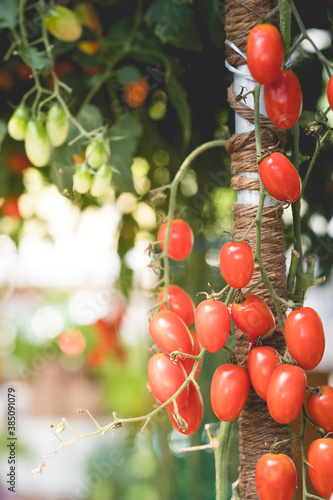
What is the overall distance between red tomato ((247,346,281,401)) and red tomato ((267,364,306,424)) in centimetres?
1

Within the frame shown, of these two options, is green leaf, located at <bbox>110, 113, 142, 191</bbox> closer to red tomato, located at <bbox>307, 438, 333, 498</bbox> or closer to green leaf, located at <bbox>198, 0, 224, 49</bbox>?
green leaf, located at <bbox>198, 0, 224, 49</bbox>

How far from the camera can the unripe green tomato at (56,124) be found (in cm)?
48

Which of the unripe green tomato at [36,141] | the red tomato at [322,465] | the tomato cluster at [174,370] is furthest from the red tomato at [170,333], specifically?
the unripe green tomato at [36,141]

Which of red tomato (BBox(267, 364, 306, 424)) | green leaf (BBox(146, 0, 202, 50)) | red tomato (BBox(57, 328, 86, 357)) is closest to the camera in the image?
red tomato (BBox(267, 364, 306, 424))

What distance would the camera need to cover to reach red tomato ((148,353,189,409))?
0.33 meters

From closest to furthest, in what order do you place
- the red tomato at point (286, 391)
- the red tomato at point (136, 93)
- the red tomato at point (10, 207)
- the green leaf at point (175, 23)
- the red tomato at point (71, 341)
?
the red tomato at point (286, 391) → the green leaf at point (175, 23) → the red tomato at point (136, 93) → the red tomato at point (10, 207) → the red tomato at point (71, 341)

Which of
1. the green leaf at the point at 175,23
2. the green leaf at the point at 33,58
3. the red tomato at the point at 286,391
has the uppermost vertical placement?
the green leaf at the point at 175,23

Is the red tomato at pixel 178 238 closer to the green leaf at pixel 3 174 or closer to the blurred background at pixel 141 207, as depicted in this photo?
the blurred background at pixel 141 207

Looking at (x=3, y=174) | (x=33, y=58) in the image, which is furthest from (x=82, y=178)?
(x=3, y=174)

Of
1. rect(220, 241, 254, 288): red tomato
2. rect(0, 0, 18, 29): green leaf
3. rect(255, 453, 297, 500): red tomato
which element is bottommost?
rect(255, 453, 297, 500): red tomato

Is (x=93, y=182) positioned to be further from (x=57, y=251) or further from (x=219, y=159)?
(x=57, y=251)

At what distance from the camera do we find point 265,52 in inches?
11.8

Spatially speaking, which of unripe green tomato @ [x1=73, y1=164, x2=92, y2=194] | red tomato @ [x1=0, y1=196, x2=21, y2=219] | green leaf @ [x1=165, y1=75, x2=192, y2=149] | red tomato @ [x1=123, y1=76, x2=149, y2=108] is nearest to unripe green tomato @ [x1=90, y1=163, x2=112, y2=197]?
unripe green tomato @ [x1=73, y1=164, x2=92, y2=194]

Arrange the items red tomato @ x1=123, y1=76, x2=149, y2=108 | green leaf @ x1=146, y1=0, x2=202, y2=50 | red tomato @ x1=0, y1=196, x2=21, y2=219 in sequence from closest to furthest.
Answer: green leaf @ x1=146, y1=0, x2=202, y2=50, red tomato @ x1=123, y1=76, x2=149, y2=108, red tomato @ x1=0, y1=196, x2=21, y2=219
